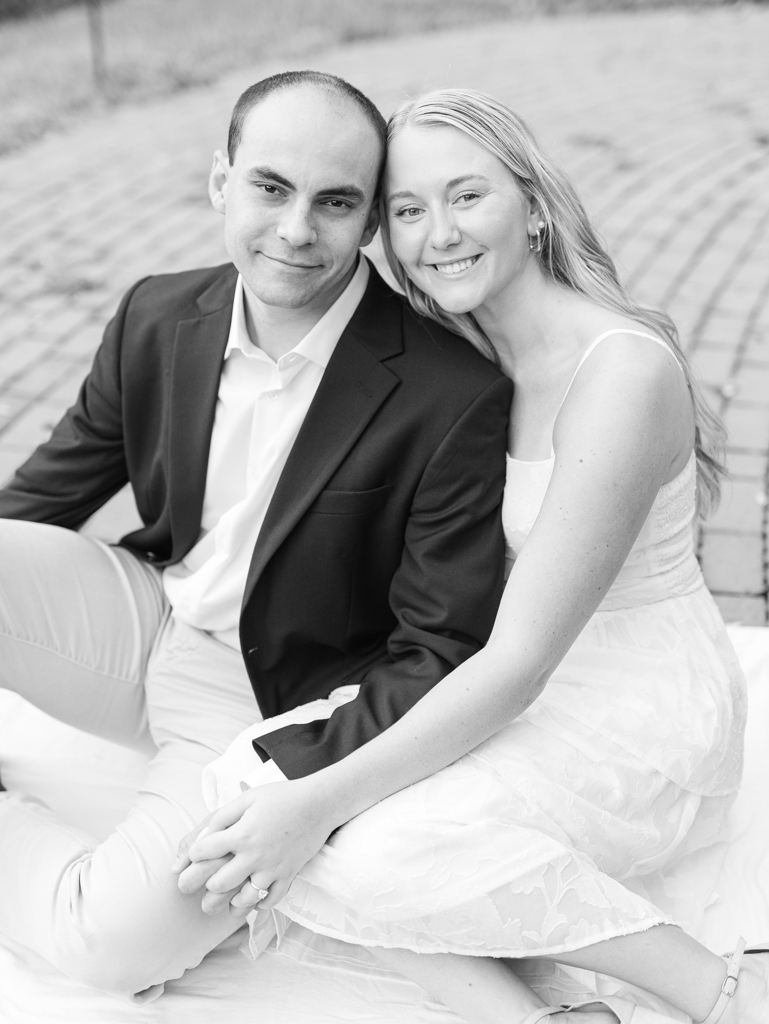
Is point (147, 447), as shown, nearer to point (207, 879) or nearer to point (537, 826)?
point (207, 879)

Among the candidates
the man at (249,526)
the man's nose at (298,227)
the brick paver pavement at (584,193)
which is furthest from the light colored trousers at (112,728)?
the brick paver pavement at (584,193)

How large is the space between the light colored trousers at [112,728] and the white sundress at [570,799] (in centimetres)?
17

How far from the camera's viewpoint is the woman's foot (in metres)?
2.19

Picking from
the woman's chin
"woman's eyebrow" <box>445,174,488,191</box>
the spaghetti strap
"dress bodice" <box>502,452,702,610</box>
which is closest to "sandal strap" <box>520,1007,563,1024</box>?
"dress bodice" <box>502,452,702,610</box>

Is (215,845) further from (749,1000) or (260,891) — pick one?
(749,1000)

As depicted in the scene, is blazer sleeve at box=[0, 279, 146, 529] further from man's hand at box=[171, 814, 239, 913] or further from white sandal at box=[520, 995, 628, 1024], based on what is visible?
white sandal at box=[520, 995, 628, 1024]

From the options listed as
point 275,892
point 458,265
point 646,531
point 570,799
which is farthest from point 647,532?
point 275,892

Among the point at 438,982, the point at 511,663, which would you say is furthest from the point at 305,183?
the point at 438,982

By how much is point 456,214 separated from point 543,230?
211 mm

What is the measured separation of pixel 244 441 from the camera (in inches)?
101

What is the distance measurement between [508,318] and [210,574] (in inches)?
34.0

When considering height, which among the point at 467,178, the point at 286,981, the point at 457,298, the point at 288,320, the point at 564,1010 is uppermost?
the point at 467,178

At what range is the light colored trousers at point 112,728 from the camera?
7.28 ft

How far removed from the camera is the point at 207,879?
217 cm
